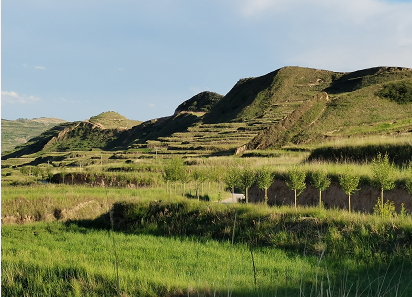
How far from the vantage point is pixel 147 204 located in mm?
19141

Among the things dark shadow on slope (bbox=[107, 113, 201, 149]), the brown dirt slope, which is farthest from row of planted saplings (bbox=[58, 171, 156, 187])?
dark shadow on slope (bbox=[107, 113, 201, 149])

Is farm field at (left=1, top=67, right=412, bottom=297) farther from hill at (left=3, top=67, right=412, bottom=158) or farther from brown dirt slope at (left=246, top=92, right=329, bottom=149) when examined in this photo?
brown dirt slope at (left=246, top=92, right=329, bottom=149)

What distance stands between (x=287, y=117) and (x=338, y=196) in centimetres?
3241

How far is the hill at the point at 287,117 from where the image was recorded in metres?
47.0

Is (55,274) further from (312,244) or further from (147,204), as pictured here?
(147,204)

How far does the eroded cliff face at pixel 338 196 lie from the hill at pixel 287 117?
16669mm

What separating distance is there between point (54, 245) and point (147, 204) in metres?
6.19

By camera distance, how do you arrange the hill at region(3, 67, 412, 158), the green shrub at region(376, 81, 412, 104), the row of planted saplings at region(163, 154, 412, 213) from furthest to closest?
the green shrub at region(376, 81, 412, 104), the hill at region(3, 67, 412, 158), the row of planted saplings at region(163, 154, 412, 213)

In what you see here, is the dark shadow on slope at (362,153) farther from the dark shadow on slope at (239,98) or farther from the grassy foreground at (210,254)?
the dark shadow on slope at (239,98)

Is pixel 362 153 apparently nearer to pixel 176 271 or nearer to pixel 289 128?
pixel 176 271

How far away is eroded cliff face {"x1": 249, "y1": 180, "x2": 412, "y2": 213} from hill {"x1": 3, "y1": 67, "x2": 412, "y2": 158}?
1667 cm

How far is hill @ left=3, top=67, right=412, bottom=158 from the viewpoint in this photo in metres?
47.0

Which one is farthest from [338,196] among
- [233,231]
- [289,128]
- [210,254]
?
[289,128]

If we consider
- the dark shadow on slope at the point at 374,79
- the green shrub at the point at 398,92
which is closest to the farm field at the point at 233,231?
the green shrub at the point at 398,92
